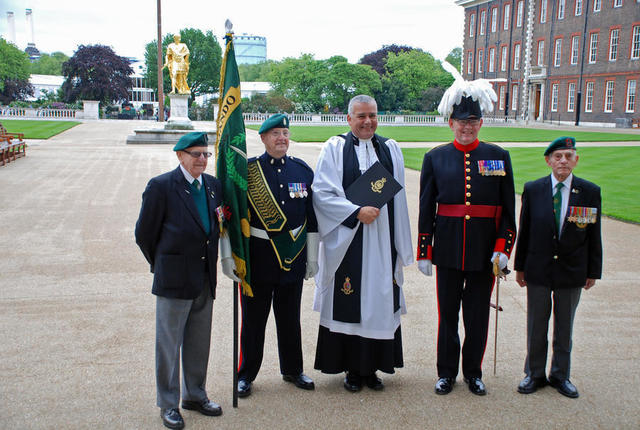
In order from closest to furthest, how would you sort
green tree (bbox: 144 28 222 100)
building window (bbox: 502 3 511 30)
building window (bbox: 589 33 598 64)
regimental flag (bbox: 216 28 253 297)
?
regimental flag (bbox: 216 28 253 297), building window (bbox: 589 33 598 64), building window (bbox: 502 3 511 30), green tree (bbox: 144 28 222 100)

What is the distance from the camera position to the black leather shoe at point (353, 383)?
431cm

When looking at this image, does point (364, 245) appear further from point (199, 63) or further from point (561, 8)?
point (199, 63)

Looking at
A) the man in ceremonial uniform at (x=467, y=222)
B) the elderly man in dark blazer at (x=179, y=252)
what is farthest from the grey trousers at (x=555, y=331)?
the elderly man in dark blazer at (x=179, y=252)

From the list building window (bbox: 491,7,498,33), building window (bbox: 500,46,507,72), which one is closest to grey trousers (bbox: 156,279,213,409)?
building window (bbox: 500,46,507,72)

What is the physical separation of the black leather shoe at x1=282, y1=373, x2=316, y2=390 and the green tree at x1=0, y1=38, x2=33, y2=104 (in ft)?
223

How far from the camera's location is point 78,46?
64.9 meters

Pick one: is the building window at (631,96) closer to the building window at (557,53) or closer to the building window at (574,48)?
the building window at (574,48)

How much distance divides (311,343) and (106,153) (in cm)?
1939

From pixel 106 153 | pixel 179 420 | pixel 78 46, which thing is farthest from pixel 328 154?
pixel 78 46

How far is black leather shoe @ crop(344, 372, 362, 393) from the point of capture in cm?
431

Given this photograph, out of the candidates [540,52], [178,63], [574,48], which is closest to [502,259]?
[178,63]

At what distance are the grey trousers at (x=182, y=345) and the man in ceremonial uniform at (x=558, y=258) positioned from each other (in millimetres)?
2342

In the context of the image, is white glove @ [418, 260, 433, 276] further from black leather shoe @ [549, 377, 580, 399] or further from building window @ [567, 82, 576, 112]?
building window @ [567, 82, 576, 112]

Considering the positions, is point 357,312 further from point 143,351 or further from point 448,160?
point 143,351
